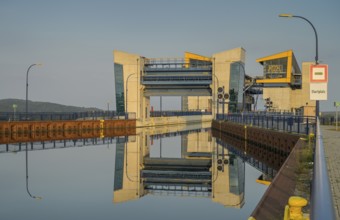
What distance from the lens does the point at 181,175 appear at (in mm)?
22906

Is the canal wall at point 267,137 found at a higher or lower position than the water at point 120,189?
higher

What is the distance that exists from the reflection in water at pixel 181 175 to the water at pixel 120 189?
0.15 feet

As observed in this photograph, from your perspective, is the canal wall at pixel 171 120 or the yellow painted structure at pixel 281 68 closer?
the canal wall at pixel 171 120

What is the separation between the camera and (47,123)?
5322cm

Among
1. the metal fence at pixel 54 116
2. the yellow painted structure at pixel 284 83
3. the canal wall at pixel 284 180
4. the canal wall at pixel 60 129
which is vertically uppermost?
the yellow painted structure at pixel 284 83

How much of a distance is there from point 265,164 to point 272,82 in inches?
2964

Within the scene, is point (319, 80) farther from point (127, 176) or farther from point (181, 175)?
point (127, 176)

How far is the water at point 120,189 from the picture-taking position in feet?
44.9

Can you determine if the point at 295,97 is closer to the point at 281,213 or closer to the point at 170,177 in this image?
the point at 170,177

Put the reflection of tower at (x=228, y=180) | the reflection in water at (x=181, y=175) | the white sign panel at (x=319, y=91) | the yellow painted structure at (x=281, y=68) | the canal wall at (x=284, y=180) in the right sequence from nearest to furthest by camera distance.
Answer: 1. the canal wall at (x=284, y=180)
2. the white sign panel at (x=319, y=91)
3. the reflection of tower at (x=228, y=180)
4. the reflection in water at (x=181, y=175)
5. the yellow painted structure at (x=281, y=68)

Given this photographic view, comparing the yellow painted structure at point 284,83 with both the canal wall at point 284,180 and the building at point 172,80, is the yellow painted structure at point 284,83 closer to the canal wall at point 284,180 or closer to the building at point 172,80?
the building at point 172,80

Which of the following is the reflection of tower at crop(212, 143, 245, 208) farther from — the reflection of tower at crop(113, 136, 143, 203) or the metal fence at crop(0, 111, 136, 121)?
the metal fence at crop(0, 111, 136, 121)

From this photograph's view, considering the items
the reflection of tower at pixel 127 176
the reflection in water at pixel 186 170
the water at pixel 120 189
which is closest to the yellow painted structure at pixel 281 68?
the reflection in water at pixel 186 170

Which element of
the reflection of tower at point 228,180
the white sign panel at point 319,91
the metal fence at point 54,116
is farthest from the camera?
the metal fence at point 54,116
